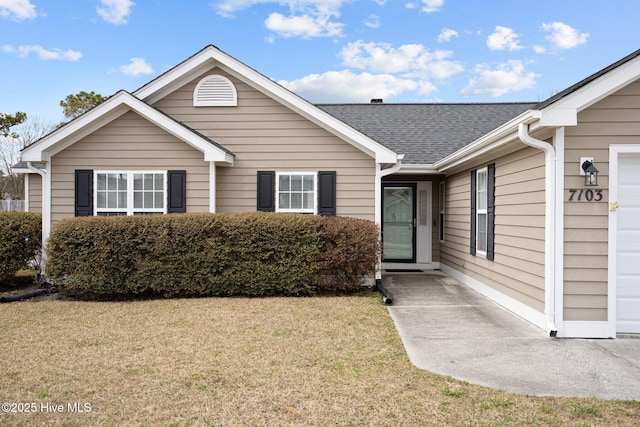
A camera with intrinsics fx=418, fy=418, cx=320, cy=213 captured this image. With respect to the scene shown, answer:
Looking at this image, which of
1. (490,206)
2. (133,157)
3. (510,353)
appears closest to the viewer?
(510,353)

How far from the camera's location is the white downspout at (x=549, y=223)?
200 inches

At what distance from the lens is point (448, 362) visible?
13.9 ft

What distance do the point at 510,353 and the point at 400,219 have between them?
6542 millimetres

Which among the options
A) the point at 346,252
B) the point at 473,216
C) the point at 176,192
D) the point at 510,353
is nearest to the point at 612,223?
the point at 510,353

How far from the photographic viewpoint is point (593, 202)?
16.7ft

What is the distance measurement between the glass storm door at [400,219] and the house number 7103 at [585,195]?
579cm

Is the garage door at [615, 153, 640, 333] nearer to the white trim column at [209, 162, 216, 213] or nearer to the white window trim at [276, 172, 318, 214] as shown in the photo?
the white window trim at [276, 172, 318, 214]

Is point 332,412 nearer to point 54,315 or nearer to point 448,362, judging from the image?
point 448,362

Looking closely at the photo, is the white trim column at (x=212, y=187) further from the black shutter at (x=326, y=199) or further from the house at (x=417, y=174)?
the black shutter at (x=326, y=199)

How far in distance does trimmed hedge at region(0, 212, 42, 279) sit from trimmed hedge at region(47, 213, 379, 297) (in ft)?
4.34

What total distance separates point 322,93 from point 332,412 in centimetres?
2686

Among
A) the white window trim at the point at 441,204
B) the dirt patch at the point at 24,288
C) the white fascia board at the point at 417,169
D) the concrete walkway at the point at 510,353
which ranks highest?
the white fascia board at the point at 417,169

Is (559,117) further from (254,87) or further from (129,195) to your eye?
(129,195)

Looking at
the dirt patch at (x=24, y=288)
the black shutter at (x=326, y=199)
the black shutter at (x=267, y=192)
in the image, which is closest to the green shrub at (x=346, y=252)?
the black shutter at (x=326, y=199)
